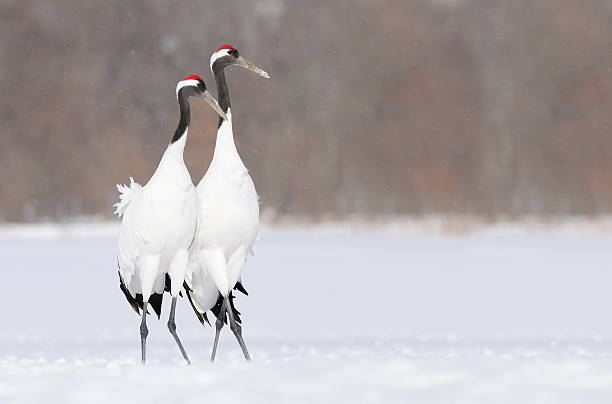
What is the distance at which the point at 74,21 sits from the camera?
35094 millimetres

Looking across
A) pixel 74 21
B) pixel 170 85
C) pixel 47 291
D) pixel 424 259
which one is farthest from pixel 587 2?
pixel 47 291

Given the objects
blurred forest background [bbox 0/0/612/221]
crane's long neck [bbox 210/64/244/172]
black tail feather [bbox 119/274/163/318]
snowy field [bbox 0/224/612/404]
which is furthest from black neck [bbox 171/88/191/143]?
blurred forest background [bbox 0/0/612/221]

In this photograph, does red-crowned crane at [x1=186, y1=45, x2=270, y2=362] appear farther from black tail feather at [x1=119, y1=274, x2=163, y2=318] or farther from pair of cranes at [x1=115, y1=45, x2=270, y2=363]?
black tail feather at [x1=119, y1=274, x2=163, y2=318]

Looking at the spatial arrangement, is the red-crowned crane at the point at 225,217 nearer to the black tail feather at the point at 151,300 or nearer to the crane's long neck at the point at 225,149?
the crane's long neck at the point at 225,149

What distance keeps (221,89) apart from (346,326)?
13.4ft

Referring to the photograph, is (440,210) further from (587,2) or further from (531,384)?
(531,384)

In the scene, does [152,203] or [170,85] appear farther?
[170,85]

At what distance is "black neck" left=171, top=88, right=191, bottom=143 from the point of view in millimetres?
6371

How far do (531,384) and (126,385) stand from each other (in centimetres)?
191

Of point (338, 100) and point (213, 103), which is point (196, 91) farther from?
point (338, 100)

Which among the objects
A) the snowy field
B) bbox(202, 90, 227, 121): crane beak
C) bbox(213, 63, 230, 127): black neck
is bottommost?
the snowy field

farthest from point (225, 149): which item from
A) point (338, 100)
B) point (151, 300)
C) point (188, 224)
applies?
point (338, 100)

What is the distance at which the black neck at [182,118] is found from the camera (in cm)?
637

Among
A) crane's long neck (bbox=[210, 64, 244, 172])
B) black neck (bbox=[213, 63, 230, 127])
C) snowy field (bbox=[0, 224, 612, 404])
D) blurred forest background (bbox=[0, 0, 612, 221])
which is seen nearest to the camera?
snowy field (bbox=[0, 224, 612, 404])
